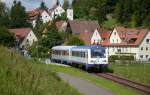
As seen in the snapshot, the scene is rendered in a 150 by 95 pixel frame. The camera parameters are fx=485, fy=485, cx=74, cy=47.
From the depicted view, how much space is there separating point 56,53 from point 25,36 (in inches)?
1898

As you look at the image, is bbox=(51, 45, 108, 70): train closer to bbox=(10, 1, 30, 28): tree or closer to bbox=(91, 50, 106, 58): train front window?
bbox=(91, 50, 106, 58): train front window

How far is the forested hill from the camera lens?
130 m

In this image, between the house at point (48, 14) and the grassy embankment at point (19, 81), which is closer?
the grassy embankment at point (19, 81)

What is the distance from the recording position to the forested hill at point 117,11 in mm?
129725

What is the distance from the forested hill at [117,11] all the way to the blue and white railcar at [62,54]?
5927cm

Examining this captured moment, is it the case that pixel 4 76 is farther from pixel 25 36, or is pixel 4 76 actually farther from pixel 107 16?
pixel 107 16

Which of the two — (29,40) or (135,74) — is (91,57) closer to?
(135,74)

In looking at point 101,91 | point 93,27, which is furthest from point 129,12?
point 101,91

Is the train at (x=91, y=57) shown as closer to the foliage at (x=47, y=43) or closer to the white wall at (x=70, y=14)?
the foliage at (x=47, y=43)

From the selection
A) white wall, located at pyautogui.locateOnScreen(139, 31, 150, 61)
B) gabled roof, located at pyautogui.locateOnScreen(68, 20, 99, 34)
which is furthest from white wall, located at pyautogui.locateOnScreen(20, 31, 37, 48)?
white wall, located at pyautogui.locateOnScreen(139, 31, 150, 61)

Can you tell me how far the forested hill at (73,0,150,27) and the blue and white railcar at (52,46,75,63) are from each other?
59.3 m

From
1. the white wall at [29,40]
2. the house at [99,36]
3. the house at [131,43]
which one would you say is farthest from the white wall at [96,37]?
the white wall at [29,40]

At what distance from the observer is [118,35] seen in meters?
102

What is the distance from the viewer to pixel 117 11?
141250mm
